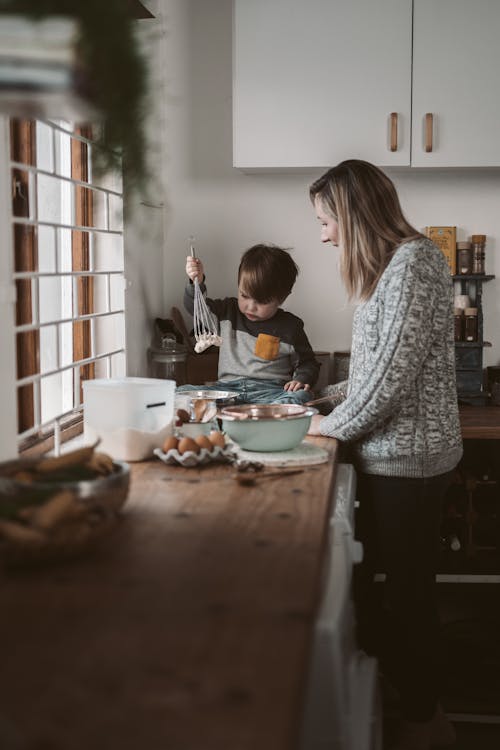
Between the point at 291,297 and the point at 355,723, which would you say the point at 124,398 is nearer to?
the point at 355,723

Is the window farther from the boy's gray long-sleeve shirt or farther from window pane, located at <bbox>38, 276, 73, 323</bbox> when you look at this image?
the boy's gray long-sleeve shirt

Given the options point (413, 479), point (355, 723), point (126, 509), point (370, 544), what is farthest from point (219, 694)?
point (370, 544)

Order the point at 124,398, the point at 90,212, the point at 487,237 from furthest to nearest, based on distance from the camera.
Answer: the point at 487,237, the point at 90,212, the point at 124,398

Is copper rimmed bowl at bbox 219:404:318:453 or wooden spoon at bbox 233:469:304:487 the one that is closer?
wooden spoon at bbox 233:469:304:487

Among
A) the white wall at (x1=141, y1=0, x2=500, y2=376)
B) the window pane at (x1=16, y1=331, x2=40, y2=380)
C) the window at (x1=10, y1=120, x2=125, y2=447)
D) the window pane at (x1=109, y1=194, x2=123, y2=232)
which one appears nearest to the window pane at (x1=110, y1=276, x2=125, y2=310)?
the window at (x1=10, y1=120, x2=125, y2=447)

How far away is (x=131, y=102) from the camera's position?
1.03m

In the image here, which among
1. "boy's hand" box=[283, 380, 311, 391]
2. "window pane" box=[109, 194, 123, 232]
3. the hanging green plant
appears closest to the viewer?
the hanging green plant

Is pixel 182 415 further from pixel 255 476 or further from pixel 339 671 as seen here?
pixel 339 671

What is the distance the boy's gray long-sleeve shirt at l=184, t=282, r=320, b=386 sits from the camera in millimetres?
2777

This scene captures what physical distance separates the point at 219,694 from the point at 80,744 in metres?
0.13

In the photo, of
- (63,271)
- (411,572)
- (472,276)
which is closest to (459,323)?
(472,276)

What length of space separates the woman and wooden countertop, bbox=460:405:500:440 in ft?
2.65

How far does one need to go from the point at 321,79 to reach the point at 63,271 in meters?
1.18

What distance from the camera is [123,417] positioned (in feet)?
5.57
